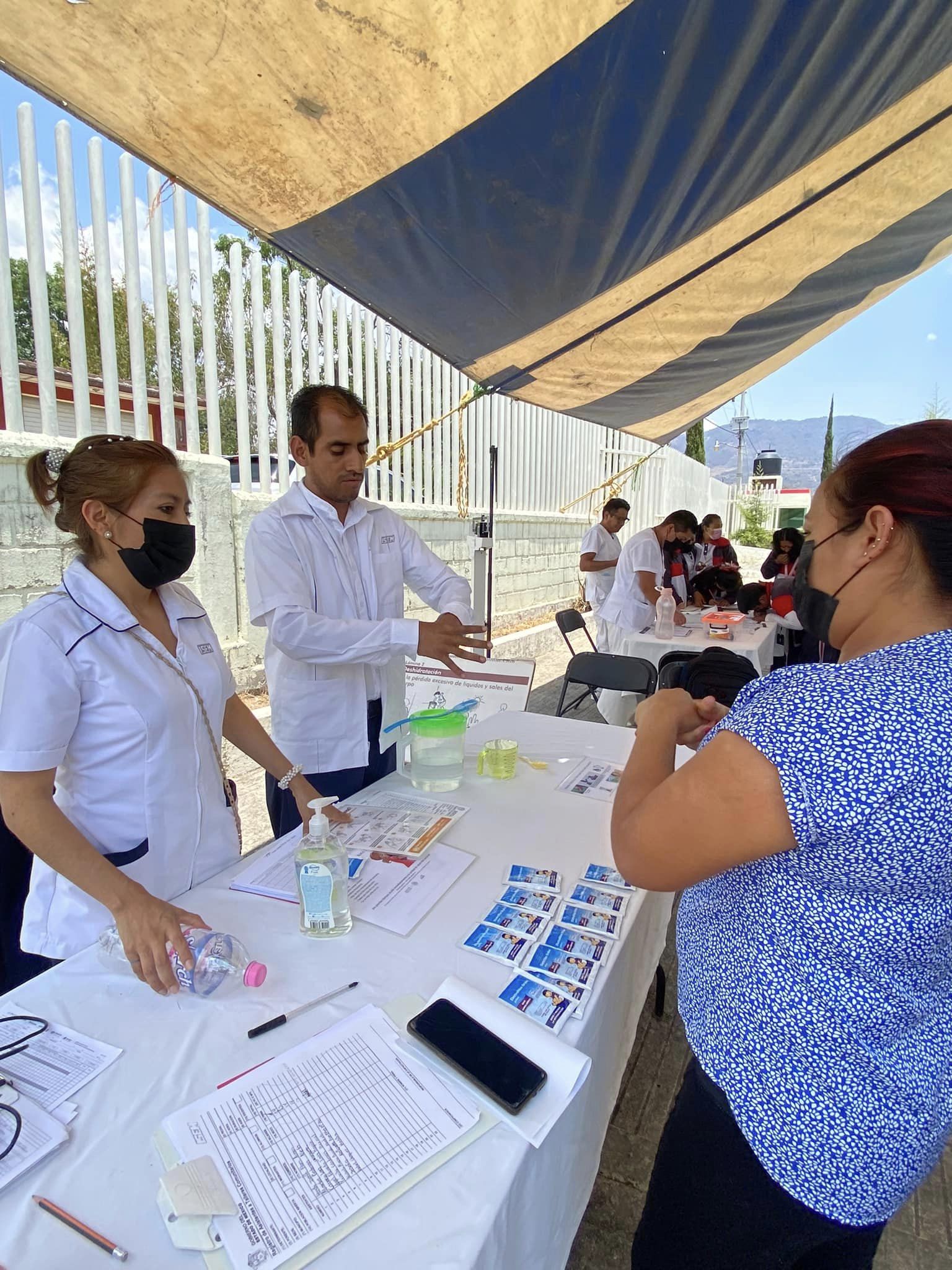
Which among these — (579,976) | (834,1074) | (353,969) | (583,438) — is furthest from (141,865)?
(583,438)

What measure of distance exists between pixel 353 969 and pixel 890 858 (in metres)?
0.81

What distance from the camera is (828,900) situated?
73 cm

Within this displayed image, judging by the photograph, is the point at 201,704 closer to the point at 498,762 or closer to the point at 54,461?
the point at 54,461

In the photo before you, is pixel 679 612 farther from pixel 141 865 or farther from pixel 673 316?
pixel 141 865

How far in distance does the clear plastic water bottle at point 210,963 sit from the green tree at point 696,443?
20.2 metres

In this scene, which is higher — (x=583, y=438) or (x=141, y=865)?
(x=583, y=438)

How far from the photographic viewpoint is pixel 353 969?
1.06m

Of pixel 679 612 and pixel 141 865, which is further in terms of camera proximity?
pixel 679 612

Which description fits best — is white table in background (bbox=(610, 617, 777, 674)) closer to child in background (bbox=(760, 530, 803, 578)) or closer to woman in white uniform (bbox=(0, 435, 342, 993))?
child in background (bbox=(760, 530, 803, 578))

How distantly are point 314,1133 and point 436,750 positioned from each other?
1141mm

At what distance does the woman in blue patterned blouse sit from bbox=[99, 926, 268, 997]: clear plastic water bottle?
24.5 inches

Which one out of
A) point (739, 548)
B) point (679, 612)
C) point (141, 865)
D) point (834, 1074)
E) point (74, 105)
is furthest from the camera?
point (739, 548)

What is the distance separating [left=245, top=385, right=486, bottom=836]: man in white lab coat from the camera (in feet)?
6.39

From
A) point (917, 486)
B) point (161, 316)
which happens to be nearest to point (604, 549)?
point (161, 316)
